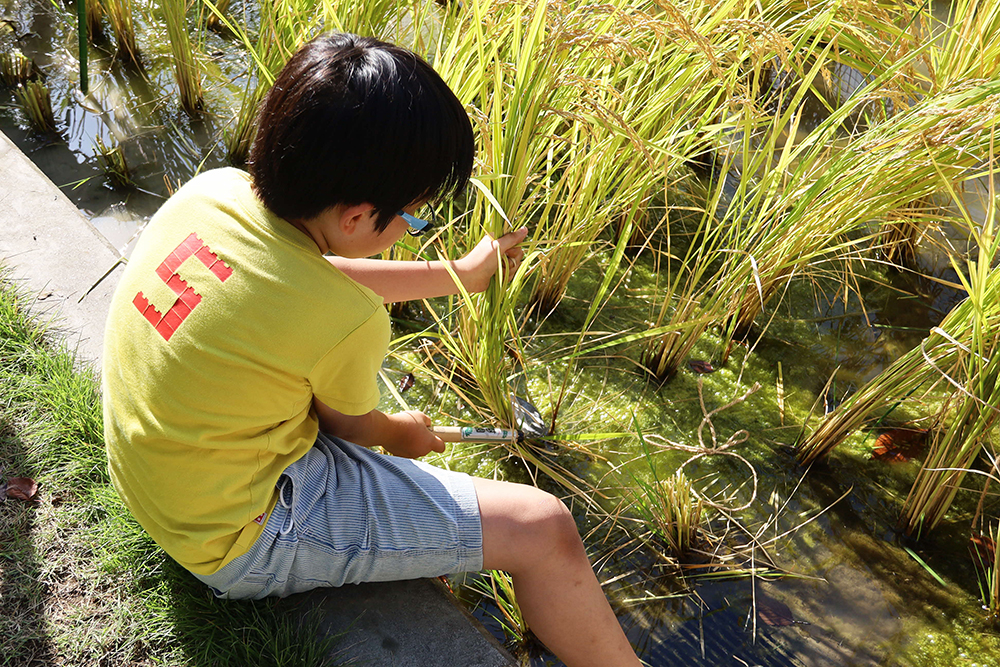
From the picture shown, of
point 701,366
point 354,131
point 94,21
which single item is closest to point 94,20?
point 94,21

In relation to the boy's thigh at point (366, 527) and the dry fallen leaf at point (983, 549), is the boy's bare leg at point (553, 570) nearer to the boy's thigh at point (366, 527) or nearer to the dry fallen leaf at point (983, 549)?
the boy's thigh at point (366, 527)

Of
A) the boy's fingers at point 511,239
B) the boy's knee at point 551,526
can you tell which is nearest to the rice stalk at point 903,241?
the boy's fingers at point 511,239

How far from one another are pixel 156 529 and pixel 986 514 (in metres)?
1.84

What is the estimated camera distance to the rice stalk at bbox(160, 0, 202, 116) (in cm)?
256

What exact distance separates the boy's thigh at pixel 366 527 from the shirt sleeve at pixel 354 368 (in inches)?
6.4

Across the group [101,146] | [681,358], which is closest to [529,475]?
[681,358]

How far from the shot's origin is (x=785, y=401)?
6.79 ft

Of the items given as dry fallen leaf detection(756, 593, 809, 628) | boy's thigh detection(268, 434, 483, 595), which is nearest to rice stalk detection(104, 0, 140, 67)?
boy's thigh detection(268, 434, 483, 595)

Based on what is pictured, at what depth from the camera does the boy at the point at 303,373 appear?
1.09m

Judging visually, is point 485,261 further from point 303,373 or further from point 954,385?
point 954,385

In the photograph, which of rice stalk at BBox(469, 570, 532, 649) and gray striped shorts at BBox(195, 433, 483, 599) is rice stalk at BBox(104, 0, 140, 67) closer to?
gray striped shorts at BBox(195, 433, 483, 599)

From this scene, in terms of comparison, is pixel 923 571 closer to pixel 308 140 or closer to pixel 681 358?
pixel 681 358

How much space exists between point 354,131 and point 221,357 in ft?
1.22

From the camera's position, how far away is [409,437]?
5.13 ft
